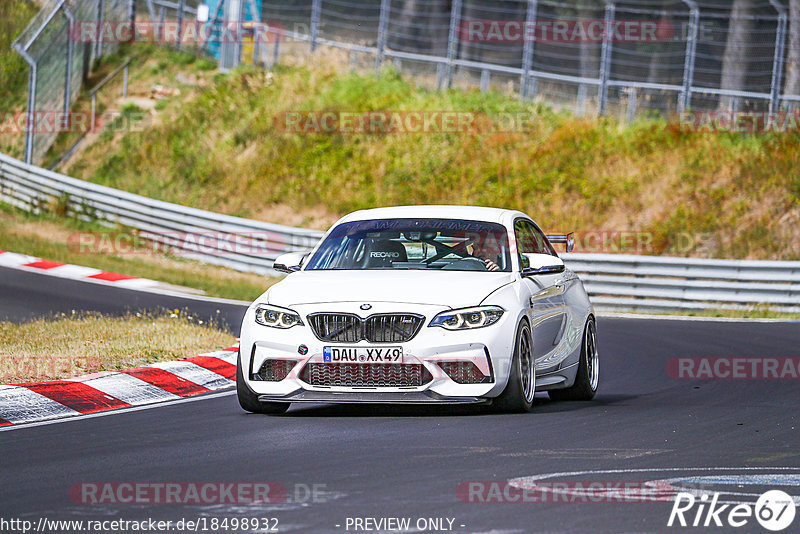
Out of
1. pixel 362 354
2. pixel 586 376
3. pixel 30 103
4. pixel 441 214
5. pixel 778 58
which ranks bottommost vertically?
pixel 586 376

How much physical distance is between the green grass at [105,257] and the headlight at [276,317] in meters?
13.2

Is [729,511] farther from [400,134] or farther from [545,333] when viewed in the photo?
[400,134]

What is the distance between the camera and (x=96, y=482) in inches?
267

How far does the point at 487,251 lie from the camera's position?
10.4m

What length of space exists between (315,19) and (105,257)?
1104 cm

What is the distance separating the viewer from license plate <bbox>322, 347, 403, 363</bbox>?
9031mm

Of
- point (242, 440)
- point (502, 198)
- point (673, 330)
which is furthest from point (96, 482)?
point (502, 198)

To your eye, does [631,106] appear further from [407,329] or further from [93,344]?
[407,329]

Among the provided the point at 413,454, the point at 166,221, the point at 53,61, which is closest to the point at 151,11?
the point at 53,61

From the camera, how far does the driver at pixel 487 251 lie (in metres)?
10.2

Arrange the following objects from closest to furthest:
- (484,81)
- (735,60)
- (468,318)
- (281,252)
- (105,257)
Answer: (468,318)
(281,252)
(105,257)
(735,60)
(484,81)

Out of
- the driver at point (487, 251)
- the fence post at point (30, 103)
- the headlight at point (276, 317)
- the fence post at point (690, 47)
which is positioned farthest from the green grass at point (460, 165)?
the headlight at point (276, 317)

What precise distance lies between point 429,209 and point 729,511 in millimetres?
5166

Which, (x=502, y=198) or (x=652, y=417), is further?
(x=502, y=198)
